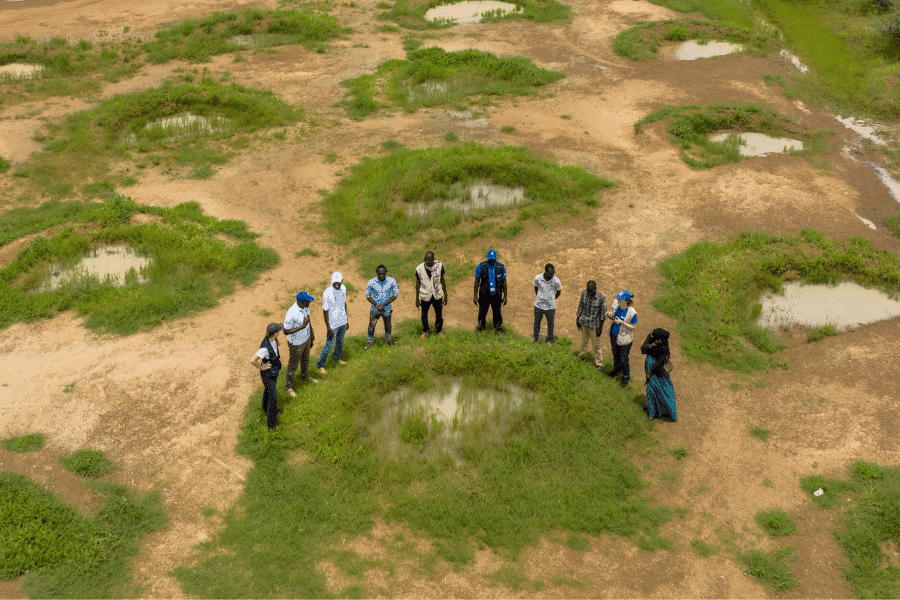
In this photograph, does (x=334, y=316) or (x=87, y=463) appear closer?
(x=87, y=463)

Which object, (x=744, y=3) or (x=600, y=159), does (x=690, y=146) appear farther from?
(x=744, y=3)

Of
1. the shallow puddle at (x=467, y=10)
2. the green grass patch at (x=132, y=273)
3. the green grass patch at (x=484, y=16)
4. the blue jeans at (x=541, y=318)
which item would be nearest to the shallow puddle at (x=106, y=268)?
the green grass patch at (x=132, y=273)

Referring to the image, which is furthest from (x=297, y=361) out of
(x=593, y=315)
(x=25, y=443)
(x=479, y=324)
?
(x=593, y=315)

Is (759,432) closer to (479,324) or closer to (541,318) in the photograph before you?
(541,318)

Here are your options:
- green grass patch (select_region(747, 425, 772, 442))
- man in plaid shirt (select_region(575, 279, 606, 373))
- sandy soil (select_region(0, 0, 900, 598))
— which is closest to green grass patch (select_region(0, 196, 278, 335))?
sandy soil (select_region(0, 0, 900, 598))

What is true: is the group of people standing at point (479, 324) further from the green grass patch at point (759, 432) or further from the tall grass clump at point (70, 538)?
the tall grass clump at point (70, 538)

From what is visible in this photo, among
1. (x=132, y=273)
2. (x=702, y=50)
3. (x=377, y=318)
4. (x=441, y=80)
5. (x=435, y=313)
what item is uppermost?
(x=702, y=50)
